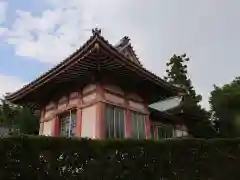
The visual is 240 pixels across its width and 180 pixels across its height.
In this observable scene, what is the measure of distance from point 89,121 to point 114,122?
0.80 meters

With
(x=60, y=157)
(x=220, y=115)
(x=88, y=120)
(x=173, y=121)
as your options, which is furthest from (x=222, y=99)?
(x=60, y=157)

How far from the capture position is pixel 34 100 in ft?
42.9

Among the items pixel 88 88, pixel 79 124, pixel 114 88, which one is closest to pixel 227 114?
pixel 114 88

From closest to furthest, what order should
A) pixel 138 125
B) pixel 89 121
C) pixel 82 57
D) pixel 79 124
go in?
pixel 82 57 → pixel 89 121 → pixel 79 124 → pixel 138 125

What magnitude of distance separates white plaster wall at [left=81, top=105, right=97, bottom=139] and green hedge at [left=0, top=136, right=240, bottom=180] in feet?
10.9

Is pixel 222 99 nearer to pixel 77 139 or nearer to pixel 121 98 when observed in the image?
pixel 121 98

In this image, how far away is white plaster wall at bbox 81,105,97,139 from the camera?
407 inches

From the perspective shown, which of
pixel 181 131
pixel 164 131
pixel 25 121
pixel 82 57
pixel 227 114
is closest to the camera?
pixel 82 57

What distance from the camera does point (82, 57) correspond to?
964cm

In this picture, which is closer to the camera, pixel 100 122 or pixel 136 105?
pixel 100 122

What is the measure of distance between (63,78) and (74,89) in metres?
0.68

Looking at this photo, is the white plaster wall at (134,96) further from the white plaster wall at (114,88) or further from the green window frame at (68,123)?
the green window frame at (68,123)

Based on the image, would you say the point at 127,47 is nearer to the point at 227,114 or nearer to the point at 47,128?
the point at 47,128

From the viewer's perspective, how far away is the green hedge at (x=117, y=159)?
6.39 meters
